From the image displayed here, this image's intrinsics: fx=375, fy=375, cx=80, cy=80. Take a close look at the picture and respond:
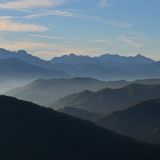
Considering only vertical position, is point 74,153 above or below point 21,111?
below

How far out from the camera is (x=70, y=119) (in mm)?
141500

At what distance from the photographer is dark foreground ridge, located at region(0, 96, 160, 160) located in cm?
10356

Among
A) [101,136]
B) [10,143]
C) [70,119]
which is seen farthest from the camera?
[70,119]

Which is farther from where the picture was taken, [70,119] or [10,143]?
[70,119]

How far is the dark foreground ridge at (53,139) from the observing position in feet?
340

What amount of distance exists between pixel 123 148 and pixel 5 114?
40.7 metres

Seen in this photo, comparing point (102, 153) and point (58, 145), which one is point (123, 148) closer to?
point (102, 153)

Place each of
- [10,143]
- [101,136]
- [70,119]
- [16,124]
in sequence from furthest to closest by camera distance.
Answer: [70,119]
[101,136]
[16,124]
[10,143]

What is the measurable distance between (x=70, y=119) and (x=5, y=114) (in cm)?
2682

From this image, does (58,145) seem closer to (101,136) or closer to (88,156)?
(88,156)

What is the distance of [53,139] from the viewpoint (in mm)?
116562

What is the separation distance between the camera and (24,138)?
111 metres

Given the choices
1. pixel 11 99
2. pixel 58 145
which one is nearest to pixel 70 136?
pixel 58 145

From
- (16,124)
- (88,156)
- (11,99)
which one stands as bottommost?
(88,156)
